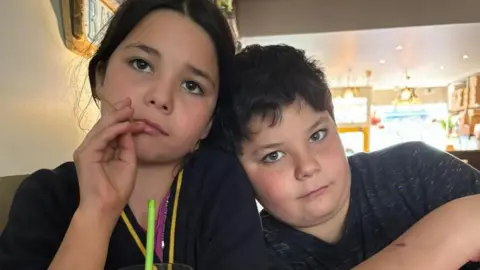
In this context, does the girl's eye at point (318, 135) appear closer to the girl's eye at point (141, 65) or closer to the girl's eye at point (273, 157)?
the girl's eye at point (273, 157)

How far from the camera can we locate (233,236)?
722mm

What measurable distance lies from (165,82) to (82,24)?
0.50m

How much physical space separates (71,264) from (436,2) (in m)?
4.37

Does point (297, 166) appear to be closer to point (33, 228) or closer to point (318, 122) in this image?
point (318, 122)

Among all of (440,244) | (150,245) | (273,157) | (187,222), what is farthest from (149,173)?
(440,244)

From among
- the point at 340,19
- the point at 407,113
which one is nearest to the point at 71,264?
the point at 340,19

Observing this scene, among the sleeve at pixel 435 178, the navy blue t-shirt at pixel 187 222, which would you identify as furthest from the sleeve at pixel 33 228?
the sleeve at pixel 435 178

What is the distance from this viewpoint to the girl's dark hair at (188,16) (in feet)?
2.65

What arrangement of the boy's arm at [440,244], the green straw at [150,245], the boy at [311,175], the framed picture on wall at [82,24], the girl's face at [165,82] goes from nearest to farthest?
the green straw at [150,245]
the boy's arm at [440,244]
the girl's face at [165,82]
the boy at [311,175]
the framed picture on wall at [82,24]

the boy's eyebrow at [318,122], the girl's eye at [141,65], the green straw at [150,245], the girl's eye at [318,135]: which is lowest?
the green straw at [150,245]

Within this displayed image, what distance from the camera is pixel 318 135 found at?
2.75ft

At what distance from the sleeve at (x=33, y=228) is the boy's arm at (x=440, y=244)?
397 millimetres

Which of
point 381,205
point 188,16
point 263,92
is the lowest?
point 381,205

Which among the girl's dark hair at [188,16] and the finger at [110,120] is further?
the girl's dark hair at [188,16]
